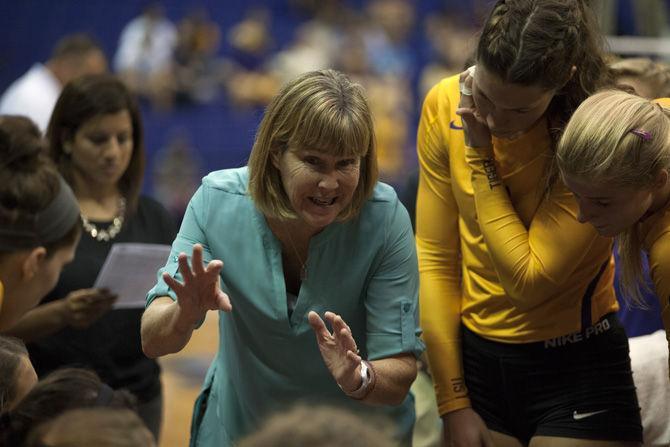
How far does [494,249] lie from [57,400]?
40.9 inches

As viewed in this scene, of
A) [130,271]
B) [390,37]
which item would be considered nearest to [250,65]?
[390,37]

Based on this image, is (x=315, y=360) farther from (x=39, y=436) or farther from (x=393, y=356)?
(x=39, y=436)

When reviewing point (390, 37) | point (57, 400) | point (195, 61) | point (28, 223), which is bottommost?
point (390, 37)

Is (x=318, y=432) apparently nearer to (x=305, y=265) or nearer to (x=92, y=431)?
(x=92, y=431)

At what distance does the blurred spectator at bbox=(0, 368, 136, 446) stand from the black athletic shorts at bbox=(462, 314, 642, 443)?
0.98m

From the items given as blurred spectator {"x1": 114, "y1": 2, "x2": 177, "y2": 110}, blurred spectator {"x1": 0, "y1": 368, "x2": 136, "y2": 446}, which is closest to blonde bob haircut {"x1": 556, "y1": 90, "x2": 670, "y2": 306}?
blurred spectator {"x1": 0, "y1": 368, "x2": 136, "y2": 446}

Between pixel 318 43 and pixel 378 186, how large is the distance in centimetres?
927

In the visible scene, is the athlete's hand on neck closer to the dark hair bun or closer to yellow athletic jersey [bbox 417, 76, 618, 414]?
yellow athletic jersey [bbox 417, 76, 618, 414]

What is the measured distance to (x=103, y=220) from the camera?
3.34 meters

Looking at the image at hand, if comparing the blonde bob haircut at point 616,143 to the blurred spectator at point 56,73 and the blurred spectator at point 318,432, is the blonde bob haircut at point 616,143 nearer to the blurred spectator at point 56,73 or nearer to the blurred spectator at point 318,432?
the blurred spectator at point 318,432

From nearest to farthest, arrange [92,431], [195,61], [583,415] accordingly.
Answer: [92,431]
[583,415]
[195,61]

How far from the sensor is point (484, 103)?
2.24 meters

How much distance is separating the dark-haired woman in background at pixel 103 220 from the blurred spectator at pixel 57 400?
126 centimetres

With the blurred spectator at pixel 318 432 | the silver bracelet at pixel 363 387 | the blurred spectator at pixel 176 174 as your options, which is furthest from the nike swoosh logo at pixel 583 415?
the blurred spectator at pixel 176 174
